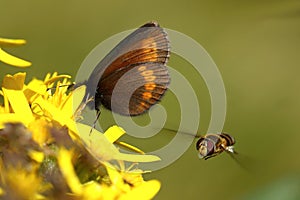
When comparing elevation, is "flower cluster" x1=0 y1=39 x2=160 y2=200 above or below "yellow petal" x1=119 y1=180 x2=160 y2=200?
above

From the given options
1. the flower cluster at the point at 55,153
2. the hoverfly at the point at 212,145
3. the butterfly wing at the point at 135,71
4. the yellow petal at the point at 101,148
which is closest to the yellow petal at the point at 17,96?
the flower cluster at the point at 55,153

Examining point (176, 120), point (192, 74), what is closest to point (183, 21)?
point (192, 74)

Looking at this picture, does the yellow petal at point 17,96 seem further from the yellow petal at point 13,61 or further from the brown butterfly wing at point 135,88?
the brown butterfly wing at point 135,88

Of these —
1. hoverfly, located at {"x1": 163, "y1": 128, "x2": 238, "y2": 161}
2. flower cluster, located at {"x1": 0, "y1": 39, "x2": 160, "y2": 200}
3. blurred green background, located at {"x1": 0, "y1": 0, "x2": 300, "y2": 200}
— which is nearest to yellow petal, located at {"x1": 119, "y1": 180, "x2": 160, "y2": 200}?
flower cluster, located at {"x1": 0, "y1": 39, "x2": 160, "y2": 200}

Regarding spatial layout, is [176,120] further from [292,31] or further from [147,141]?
[292,31]

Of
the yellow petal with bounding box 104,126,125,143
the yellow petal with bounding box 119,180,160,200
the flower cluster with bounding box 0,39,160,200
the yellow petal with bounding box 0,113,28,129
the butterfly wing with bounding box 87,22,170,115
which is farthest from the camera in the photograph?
the butterfly wing with bounding box 87,22,170,115

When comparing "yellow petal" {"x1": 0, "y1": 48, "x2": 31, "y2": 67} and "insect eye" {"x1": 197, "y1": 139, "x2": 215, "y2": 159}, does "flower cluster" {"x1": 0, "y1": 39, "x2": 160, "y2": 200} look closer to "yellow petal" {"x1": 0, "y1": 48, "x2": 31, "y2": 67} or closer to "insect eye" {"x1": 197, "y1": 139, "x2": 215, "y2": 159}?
"yellow petal" {"x1": 0, "y1": 48, "x2": 31, "y2": 67}
